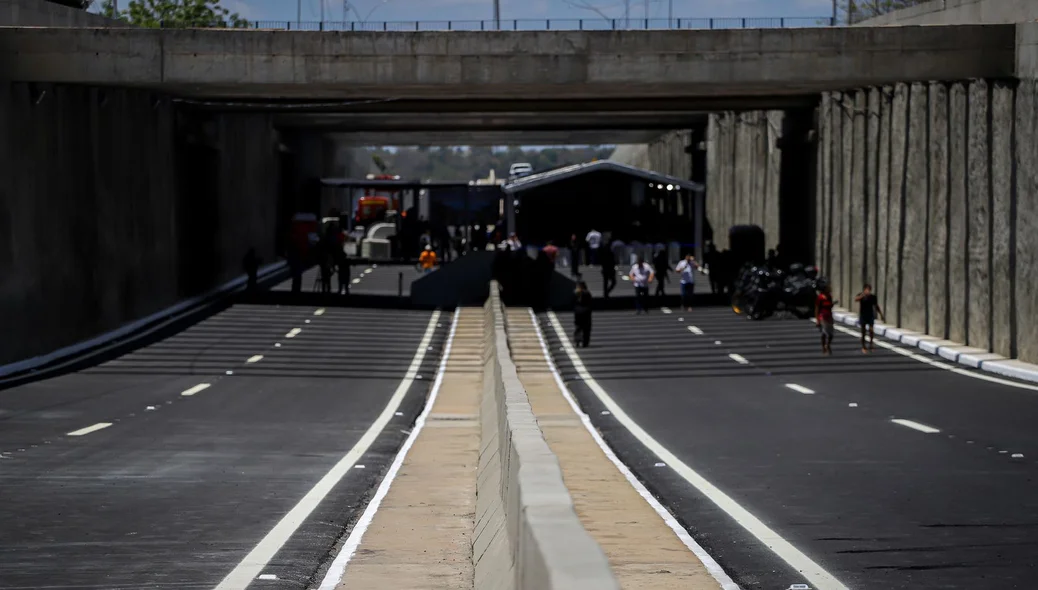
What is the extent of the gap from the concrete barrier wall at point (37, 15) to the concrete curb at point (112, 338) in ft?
27.1

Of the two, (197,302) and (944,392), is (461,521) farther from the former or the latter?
(197,302)

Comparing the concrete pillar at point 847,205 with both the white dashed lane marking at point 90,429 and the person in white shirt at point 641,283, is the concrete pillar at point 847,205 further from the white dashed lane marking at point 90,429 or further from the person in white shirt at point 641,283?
the white dashed lane marking at point 90,429

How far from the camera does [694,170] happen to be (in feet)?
260

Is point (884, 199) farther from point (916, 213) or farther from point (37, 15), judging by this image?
point (37, 15)

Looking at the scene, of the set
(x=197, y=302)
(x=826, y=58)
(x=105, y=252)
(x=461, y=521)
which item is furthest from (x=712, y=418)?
(x=197, y=302)

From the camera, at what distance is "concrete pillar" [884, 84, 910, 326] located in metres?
42.3

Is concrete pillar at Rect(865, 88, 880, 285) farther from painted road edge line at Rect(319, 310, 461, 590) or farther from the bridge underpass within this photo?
painted road edge line at Rect(319, 310, 461, 590)

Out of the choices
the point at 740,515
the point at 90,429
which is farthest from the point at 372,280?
the point at 740,515

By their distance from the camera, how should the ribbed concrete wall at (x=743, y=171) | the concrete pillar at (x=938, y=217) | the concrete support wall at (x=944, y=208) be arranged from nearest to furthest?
the concrete support wall at (x=944, y=208) < the concrete pillar at (x=938, y=217) < the ribbed concrete wall at (x=743, y=171)

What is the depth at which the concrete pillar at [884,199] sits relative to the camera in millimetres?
43781

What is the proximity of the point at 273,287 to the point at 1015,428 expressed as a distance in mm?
43520

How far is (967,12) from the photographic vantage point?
41219mm

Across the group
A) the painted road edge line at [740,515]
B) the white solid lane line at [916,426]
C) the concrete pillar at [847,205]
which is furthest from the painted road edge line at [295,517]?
the concrete pillar at [847,205]

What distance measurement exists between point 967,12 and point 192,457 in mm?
29131
